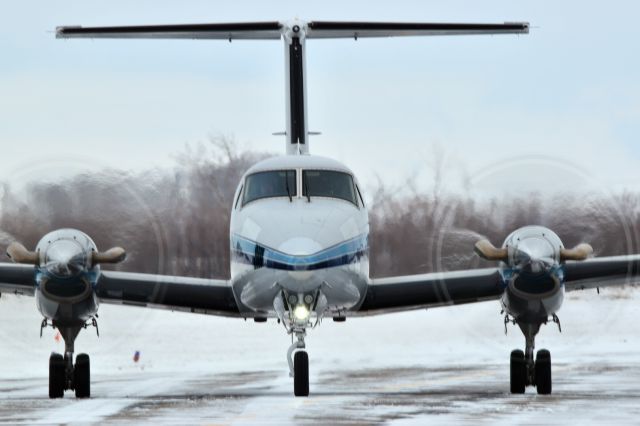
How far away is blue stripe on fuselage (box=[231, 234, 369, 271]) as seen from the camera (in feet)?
52.9

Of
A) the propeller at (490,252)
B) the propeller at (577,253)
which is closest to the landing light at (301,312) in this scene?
the propeller at (490,252)

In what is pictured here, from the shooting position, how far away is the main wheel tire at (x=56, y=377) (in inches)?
746

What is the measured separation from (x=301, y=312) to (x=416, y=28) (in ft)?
20.6

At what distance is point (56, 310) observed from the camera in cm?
1864

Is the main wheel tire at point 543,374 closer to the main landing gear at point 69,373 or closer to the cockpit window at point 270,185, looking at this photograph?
the cockpit window at point 270,185

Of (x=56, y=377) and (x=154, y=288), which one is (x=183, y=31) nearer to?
(x=154, y=288)

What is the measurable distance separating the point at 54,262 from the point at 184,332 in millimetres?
22411

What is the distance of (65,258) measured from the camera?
1789cm

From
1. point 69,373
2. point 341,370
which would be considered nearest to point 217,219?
point 341,370

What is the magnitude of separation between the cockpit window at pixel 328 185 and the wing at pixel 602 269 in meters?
3.44

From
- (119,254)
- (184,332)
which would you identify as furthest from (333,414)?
(184,332)

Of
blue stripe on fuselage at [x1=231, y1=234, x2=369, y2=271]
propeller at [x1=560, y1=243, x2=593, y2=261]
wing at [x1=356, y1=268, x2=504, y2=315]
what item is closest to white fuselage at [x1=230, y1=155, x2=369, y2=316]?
blue stripe on fuselage at [x1=231, y1=234, x2=369, y2=271]

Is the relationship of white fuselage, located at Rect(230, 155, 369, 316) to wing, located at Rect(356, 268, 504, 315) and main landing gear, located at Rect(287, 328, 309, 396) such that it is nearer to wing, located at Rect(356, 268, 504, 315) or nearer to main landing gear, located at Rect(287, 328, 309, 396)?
main landing gear, located at Rect(287, 328, 309, 396)

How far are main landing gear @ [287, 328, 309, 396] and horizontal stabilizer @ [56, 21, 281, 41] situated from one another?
616cm
